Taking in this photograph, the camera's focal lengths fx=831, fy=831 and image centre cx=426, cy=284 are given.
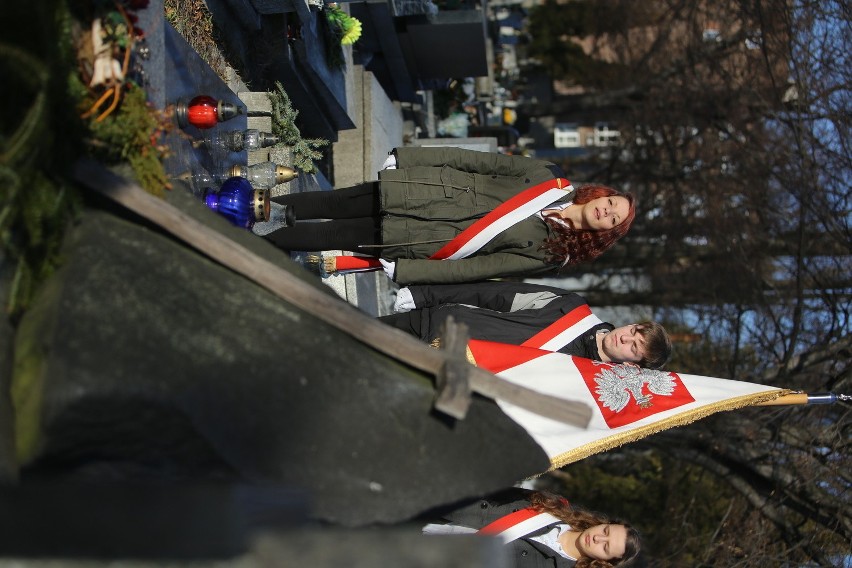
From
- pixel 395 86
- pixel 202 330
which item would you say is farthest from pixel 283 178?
pixel 395 86

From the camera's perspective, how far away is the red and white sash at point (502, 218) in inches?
203

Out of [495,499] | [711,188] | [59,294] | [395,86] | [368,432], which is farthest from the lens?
[711,188]

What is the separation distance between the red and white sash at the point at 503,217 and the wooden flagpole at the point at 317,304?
2050mm

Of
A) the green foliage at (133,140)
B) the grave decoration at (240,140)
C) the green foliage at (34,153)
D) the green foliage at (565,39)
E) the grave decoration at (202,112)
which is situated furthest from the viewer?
the green foliage at (565,39)

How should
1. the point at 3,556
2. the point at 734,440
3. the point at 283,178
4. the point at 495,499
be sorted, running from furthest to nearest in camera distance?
1. the point at 734,440
2. the point at 283,178
3. the point at 495,499
4. the point at 3,556

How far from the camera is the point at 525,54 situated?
98.3ft

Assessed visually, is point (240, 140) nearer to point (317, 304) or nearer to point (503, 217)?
point (503, 217)

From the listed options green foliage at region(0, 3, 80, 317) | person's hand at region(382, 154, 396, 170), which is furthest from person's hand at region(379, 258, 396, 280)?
green foliage at region(0, 3, 80, 317)

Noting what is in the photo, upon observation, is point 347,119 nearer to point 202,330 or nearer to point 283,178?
point 283,178

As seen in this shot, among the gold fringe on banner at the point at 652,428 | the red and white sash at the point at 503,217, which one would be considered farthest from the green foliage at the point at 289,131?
the gold fringe on banner at the point at 652,428

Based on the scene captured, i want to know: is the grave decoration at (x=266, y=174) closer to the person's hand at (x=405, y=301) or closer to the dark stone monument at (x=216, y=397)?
the person's hand at (x=405, y=301)

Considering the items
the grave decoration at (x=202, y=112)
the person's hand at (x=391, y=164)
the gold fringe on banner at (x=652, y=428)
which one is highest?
the grave decoration at (x=202, y=112)

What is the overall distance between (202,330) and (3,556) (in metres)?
0.94

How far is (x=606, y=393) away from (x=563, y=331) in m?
0.51
